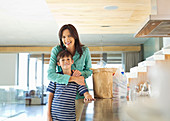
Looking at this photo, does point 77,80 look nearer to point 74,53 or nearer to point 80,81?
point 80,81

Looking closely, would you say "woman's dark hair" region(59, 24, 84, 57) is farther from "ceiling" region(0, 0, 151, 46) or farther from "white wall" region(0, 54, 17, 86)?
"white wall" region(0, 54, 17, 86)

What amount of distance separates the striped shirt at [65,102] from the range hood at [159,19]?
1091mm

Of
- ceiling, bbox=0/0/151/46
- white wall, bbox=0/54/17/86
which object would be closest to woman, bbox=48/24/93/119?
ceiling, bbox=0/0/151/46

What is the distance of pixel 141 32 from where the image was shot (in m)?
2.68

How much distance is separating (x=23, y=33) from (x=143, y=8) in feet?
16.0

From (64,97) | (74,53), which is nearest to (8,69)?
(74,53)

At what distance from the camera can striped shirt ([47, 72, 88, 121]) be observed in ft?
5.05

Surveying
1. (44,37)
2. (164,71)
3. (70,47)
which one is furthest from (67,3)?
(44,37)

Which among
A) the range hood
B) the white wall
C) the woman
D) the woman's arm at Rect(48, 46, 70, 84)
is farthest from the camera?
the white wall

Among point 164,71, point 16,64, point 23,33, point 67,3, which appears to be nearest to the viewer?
point 164,71

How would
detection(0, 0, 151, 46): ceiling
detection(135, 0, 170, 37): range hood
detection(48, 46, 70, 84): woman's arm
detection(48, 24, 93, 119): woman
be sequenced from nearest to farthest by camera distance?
detection(48, 46, 70, 84): woman's arm < detection(48, 24, 93, 119): woman < detection(135, 0, 170, 37): range hood < detection(0, 0, 151, 46): ceiling

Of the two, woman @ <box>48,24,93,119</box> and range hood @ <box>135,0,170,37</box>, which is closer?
woman @ <box>48,24,93,119</box>

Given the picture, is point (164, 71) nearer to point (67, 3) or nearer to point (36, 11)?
point (67, 3)

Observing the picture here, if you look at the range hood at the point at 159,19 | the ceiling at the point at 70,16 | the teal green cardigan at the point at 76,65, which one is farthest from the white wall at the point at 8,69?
the teal green cardigan at the point at 76,65
